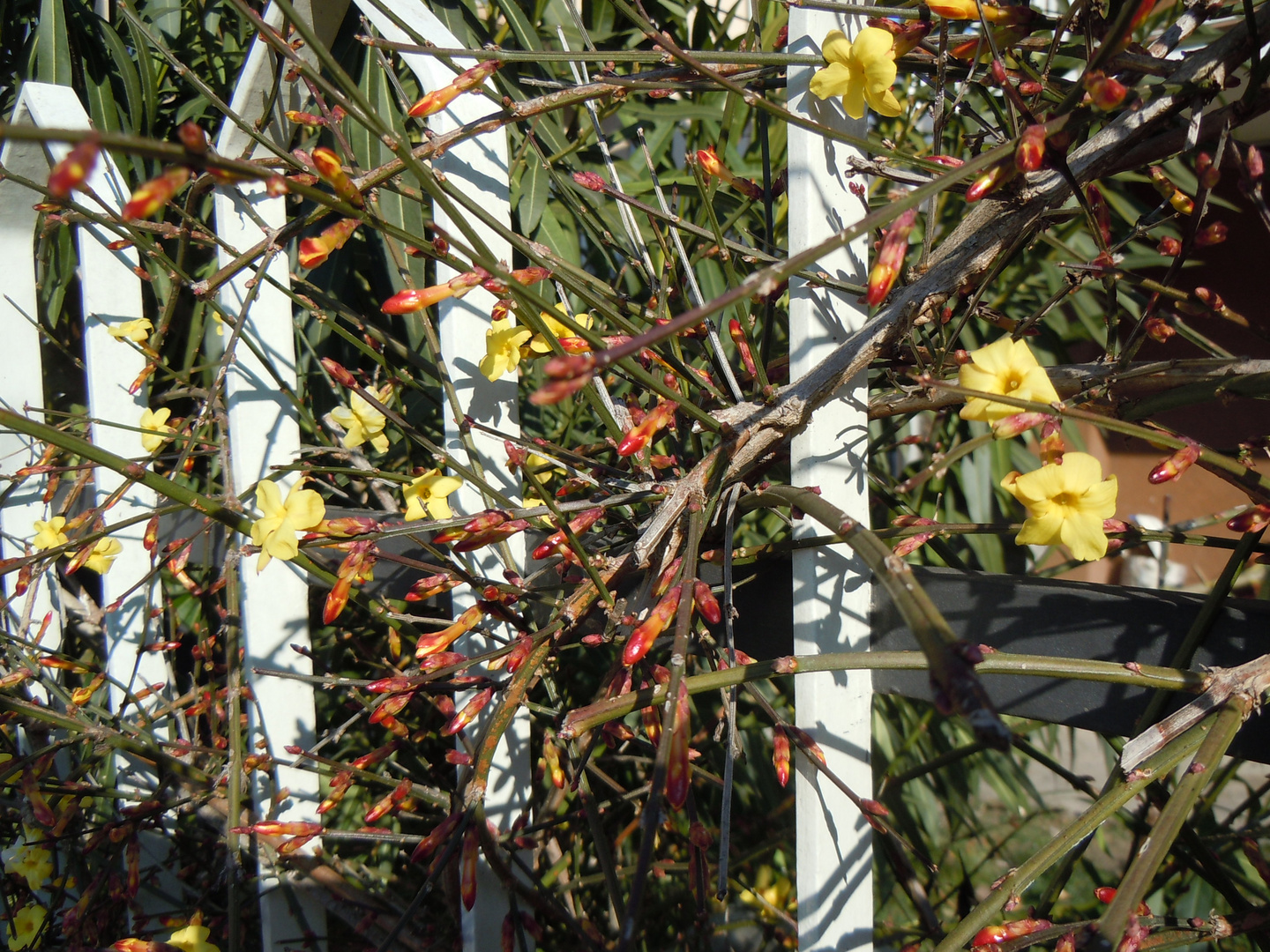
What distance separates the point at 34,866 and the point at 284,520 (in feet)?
3.15

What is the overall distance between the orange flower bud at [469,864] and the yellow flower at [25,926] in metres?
0.97

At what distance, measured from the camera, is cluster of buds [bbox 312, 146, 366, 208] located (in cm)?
52

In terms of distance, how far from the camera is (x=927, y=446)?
1.56 m

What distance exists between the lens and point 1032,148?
52 centimetres

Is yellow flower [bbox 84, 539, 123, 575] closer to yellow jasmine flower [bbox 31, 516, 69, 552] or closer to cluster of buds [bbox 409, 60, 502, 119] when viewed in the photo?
yellow jasmine flower [bbox 31, 516, 69, 552]

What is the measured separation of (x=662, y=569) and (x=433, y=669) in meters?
0.22

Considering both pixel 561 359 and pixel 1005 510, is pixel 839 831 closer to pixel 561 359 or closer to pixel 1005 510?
pixel 561 359

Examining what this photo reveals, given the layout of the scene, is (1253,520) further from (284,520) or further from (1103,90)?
(284,520)

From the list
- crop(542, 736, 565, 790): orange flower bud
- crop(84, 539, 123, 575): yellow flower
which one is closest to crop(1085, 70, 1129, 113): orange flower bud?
crop(542, 736, 565, 790): orange flower bud

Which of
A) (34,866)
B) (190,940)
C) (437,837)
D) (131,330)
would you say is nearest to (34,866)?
(34,866)

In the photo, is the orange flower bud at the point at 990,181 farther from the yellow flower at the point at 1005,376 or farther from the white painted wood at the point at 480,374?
the white painted wood at the point at 480,374

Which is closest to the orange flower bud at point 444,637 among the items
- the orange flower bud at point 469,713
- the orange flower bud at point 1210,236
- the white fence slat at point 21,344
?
the orange flower bud at point 469,713

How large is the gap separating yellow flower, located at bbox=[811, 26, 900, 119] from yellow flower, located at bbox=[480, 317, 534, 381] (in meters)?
0.36

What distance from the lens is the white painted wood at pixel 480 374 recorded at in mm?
913
